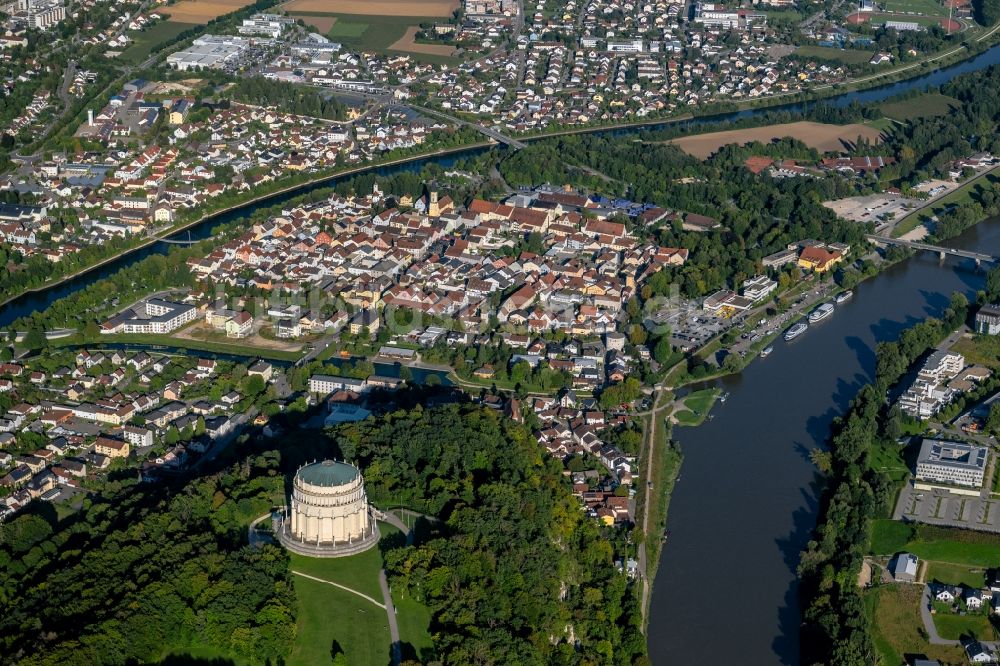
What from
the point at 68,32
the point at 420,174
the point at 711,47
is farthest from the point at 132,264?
the point at 711,47

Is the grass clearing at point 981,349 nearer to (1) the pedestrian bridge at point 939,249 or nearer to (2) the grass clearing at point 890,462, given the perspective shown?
(2) the grass clearing at point 890,462

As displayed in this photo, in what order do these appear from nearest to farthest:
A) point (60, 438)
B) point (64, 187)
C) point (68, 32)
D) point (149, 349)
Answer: point (60, 438) < point (149, 349) < point (64, 187) < point (68, 32)

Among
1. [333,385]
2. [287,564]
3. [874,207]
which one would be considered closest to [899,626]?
[287,564]

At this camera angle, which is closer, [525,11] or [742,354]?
[742,354]

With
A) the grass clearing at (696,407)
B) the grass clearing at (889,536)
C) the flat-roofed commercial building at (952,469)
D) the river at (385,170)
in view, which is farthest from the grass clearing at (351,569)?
the river at (385,170)

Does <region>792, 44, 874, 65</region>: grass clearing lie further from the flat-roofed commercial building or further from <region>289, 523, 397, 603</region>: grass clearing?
<region>289, 523, 397, 603</region>: grass clearing

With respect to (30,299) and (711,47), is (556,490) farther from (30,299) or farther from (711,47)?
(711,47)

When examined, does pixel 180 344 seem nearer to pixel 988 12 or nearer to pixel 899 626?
pixel 899 626
